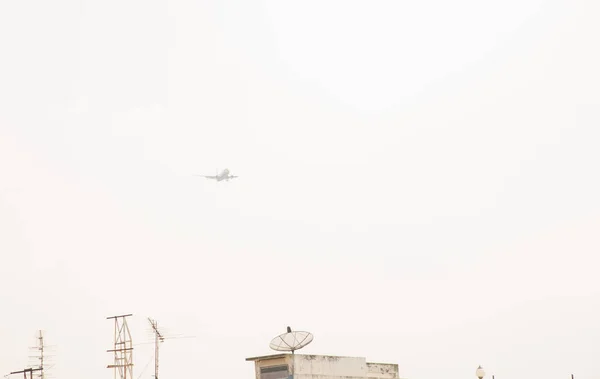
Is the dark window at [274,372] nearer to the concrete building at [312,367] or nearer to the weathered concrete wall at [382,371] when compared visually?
the concrete building at [312,367]

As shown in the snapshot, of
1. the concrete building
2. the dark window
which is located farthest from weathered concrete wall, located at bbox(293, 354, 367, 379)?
the dark window

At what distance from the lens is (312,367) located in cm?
6262

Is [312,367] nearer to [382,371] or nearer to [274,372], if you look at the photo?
[274,372]

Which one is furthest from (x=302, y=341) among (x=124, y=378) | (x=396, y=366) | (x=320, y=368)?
(x=124, y=378)

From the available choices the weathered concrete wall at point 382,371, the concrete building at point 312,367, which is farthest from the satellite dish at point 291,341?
the weathered concrete wall at point 382,371

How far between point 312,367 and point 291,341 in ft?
9.18

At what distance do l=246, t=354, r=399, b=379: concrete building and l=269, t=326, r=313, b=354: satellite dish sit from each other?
0.57m

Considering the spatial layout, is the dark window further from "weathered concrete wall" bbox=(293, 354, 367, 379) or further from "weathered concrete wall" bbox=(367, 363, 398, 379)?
"weathered concrete wall" bbox=(367, 363, 398, 379)

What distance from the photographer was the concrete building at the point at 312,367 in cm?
6116

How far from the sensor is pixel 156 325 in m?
77.8

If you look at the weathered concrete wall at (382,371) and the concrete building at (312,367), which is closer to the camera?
the concrete building at (312,367)

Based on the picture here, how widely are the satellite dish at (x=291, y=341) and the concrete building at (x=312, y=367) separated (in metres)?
0.57

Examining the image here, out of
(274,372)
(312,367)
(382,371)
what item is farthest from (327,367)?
(382,371)

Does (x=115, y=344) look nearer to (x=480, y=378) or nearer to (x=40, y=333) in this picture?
(x=40, y=333)
